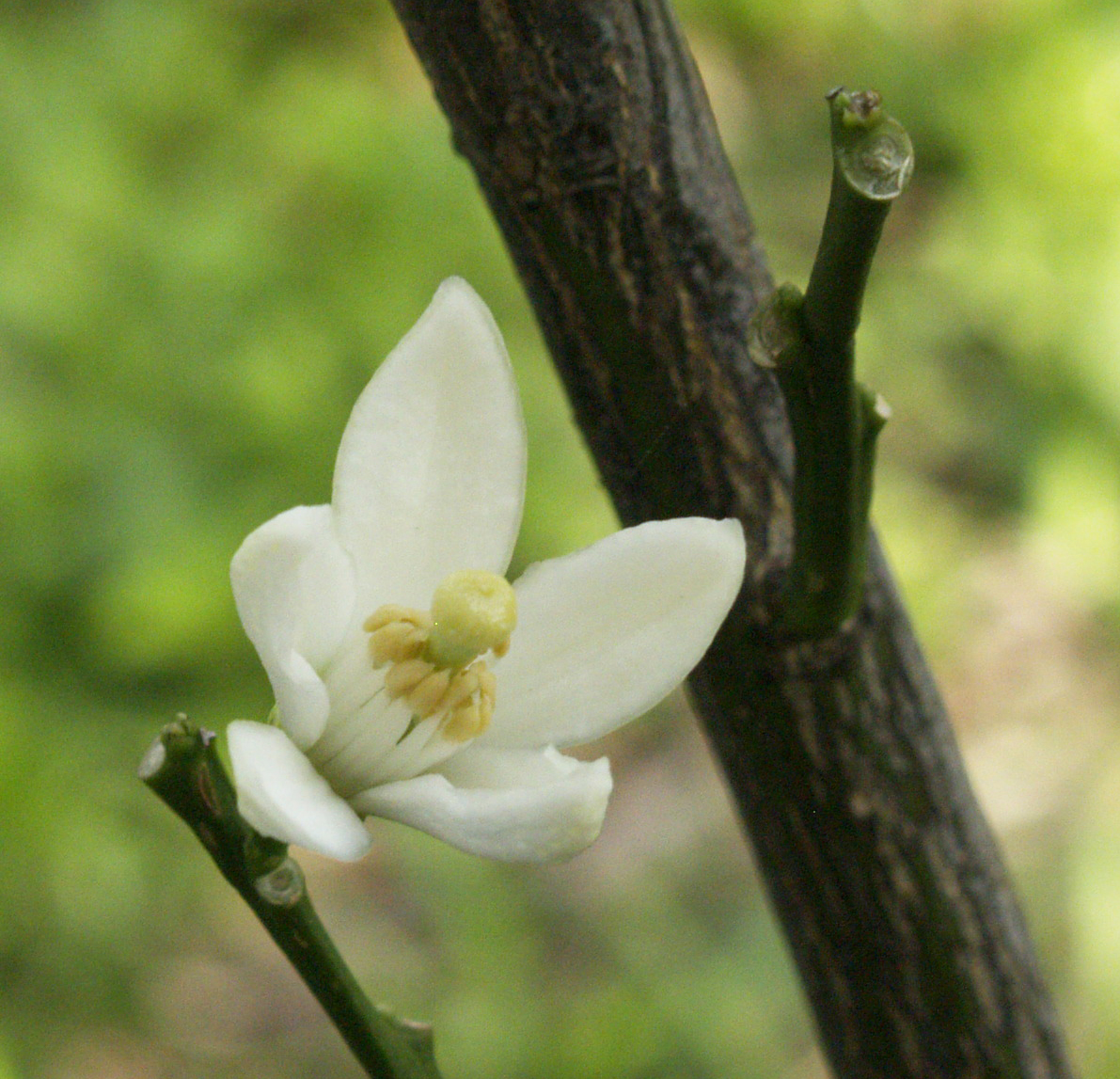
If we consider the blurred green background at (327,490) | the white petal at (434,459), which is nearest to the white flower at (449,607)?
the white petal at (434,459)

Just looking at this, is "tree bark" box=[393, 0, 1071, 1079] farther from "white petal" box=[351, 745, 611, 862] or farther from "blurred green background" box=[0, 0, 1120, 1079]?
"blurred green background" box=[0, 0, 1120, 1079]

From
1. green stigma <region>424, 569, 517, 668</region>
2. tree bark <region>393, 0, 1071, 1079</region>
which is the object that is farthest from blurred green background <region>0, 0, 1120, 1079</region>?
green stigma <region>424, 569, 517, 668</region>

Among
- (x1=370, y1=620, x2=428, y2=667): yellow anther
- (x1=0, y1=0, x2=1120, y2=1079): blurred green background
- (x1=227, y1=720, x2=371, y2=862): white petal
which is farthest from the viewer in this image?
(x1=0, y1=0, x2=1120, y2=1079): blurred green background

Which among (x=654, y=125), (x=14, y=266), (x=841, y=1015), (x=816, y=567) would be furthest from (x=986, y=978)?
(x=14, y=266)

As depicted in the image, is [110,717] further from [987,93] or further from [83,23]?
[987,93]

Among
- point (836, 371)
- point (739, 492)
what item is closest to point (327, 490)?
point (739, 492)

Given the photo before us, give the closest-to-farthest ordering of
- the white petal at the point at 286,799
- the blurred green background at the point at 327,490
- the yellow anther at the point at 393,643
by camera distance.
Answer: the white petal at the point at 286,799
the yellow anther at the point at 393,643
the blurred green background at the point at 327,490

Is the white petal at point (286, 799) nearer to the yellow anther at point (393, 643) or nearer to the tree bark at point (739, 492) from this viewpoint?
the yellow anther at point (393, 643)

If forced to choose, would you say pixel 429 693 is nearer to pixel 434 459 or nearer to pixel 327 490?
pixel 434 459
